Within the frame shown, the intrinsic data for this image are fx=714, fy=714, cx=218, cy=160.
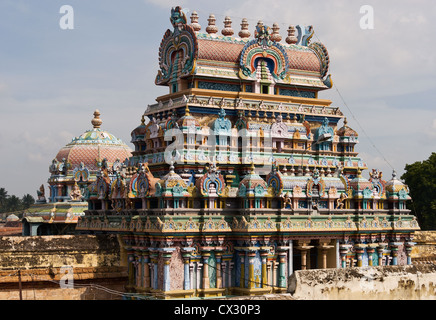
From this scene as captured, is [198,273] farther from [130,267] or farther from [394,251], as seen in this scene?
[394,251]

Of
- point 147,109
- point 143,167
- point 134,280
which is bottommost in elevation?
point 134,280

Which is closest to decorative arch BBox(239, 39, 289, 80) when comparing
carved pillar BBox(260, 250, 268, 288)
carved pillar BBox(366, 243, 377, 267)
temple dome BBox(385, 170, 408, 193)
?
temple dome BBox(385, 170, 408, 193)

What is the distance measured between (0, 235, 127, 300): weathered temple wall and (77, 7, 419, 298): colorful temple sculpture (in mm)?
812

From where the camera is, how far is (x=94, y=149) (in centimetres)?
4816

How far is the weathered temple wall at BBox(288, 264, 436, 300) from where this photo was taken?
715 inches

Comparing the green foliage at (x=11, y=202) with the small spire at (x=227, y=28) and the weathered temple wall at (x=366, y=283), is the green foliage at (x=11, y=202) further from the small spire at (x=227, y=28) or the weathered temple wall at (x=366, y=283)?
the weathered temple wall at (x=366, y=283)

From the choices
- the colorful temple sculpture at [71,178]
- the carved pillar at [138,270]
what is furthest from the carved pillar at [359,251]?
the colorful temple sculpture at [71,178]

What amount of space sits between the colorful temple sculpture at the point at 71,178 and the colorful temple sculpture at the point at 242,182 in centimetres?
1230

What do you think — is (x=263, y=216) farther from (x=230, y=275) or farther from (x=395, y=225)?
(x=395, y=225)

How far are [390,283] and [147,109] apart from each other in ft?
54.5

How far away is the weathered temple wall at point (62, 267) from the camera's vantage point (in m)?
25.2
